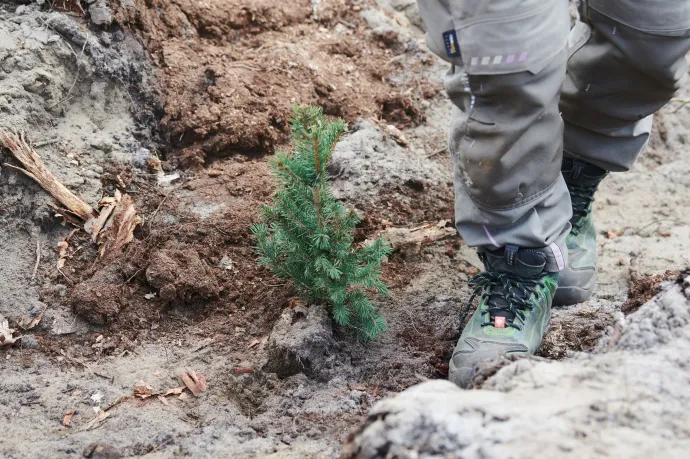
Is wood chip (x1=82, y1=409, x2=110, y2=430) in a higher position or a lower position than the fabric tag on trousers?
lower

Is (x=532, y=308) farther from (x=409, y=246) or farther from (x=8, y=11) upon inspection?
(x=8, y=11)

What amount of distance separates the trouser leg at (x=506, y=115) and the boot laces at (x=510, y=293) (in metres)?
0.12

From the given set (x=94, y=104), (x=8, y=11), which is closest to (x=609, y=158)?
(x=94, y=104)

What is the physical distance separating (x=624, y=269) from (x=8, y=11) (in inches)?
131

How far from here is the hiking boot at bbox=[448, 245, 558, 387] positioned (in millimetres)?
2406

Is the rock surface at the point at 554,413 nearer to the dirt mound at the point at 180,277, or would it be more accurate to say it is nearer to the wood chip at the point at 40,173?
the dirt mound at the point at 180,277

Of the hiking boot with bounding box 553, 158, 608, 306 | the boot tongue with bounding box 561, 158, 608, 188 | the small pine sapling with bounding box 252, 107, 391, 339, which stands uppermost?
the small pine sapling with bounding box 252, 107, 391, 339

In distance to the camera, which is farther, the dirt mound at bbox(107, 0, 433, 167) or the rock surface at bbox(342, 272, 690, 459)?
→ the dirt mound at bbox(107, 0, 433, 167)

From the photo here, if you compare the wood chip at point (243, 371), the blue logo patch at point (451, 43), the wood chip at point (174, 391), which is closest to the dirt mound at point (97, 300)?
the wood chip at point (174, 391)

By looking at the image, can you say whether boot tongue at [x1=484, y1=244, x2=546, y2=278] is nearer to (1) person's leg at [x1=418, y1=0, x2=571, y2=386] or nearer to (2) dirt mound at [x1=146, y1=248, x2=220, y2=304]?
(1) person's leg at [x1=418, y1=0, x2=571, y2=386]

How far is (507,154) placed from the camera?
86.8 inches

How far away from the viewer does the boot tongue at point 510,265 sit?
2492mm

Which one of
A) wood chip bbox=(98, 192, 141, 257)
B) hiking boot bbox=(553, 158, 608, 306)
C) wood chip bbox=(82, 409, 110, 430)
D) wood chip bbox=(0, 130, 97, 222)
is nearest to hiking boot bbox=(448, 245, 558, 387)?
hiking boot bbox=(553, 158, 608, 306)

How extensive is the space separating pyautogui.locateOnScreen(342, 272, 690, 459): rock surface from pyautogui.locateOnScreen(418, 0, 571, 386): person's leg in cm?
69
